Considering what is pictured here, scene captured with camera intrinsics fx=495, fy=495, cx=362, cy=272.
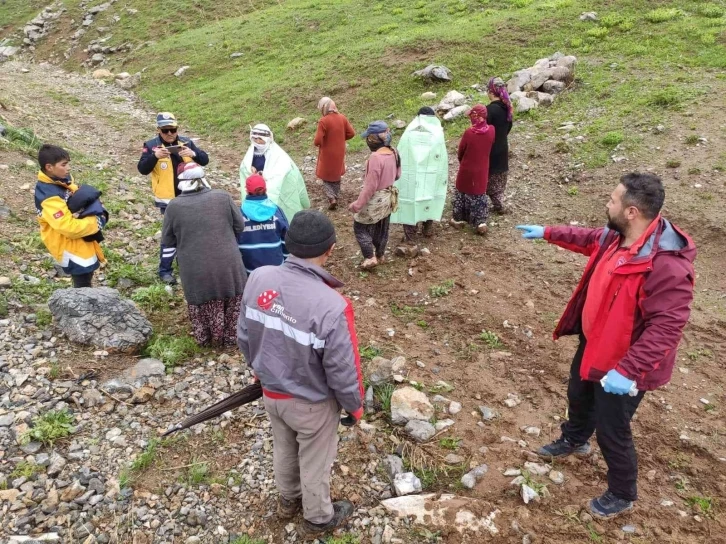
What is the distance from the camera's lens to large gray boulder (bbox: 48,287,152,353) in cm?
491

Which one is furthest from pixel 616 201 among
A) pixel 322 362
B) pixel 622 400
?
pixel 322 362

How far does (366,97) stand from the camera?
44.4 ft

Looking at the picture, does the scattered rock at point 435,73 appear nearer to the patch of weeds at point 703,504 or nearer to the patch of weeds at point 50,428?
the patch of weeds at point 703,504

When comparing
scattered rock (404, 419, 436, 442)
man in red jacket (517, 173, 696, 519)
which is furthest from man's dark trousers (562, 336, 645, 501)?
scattered rock (404, 419, 436, 442)

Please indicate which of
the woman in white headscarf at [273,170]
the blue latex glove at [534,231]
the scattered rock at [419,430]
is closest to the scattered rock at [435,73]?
the woman in white headscarf at [273,170]

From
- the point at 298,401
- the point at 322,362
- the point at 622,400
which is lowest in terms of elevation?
the point at 622,400

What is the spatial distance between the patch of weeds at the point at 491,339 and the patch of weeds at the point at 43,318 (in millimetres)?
4685

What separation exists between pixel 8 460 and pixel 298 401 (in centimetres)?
246

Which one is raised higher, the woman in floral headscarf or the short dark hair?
the short dark hair

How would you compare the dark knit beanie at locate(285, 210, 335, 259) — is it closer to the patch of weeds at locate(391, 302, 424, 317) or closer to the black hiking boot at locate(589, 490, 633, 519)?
the black hiking boot at locate(589, 490, 633, 519)

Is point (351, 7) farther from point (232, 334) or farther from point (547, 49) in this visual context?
point (232, 334)

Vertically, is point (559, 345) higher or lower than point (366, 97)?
lower

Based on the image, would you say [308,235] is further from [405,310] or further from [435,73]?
[435,73]

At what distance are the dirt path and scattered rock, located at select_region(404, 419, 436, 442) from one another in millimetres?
244
